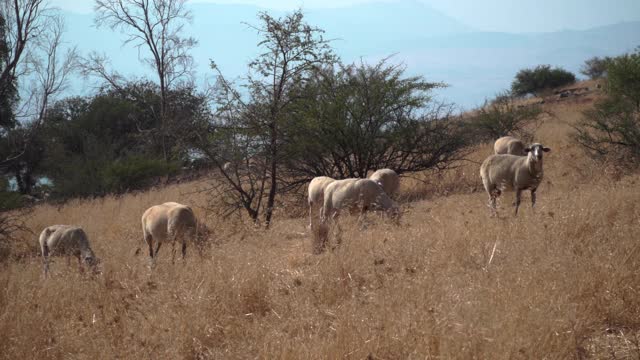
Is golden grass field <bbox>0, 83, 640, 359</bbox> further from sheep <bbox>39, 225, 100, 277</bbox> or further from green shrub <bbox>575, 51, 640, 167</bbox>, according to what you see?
green shrub <bbox>575, 51, 640, 167</bbox>

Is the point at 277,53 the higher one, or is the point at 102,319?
the point at 277,53

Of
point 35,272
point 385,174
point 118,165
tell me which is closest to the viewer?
point 35,272

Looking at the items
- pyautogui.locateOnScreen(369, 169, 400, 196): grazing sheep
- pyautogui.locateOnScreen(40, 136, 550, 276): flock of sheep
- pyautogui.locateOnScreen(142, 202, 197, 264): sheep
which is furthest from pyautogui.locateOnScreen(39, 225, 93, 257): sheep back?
pyautogui.locateOnScreen(369, 169, 400, 196): grazing sheep

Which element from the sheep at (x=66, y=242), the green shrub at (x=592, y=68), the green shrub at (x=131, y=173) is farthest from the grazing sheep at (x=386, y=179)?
the green shrub at (x=592, y=68)

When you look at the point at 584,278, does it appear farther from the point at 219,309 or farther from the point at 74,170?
the point at 74,170

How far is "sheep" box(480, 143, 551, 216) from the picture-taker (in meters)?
10.1

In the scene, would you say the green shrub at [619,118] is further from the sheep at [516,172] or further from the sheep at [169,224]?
the sheep at [169,224]

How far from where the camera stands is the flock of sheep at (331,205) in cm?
920

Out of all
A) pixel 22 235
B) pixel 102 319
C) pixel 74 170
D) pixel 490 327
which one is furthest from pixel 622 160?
pixel 74 170

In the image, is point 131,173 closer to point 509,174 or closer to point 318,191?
point 318,191

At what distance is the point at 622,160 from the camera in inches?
544

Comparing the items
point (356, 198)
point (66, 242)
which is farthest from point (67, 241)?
point (356, 198)

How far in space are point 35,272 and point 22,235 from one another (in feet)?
28.2

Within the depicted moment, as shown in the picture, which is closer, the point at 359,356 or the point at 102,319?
the point at 359,356
